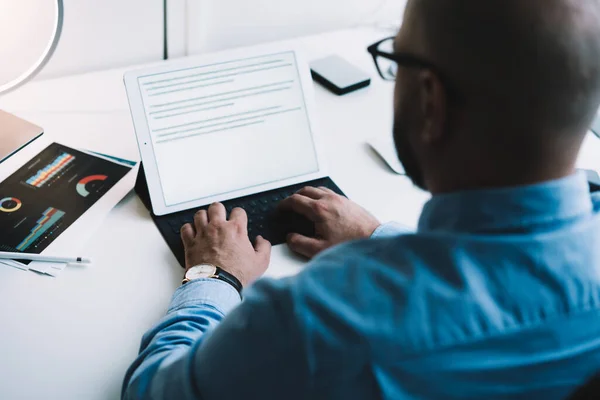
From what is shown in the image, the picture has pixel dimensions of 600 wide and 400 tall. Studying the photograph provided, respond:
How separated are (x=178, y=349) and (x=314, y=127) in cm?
54

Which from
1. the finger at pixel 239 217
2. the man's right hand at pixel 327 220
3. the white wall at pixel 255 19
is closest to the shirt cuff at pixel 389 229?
the man's right hand at pixel 327 220

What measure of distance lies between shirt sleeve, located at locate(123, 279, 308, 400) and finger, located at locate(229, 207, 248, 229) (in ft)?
1.02

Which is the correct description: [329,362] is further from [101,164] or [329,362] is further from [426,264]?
[101,164]

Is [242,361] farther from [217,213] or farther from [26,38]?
[26,38]

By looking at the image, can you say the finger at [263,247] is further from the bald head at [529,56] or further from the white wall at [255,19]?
the white wall at [255,19]

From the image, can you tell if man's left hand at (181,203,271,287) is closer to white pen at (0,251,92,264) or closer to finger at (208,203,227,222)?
finger at (208,203,227,222)

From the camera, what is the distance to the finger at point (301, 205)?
3.51 feet

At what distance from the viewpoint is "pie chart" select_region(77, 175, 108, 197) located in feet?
3.62

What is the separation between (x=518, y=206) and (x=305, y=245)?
1.49ft

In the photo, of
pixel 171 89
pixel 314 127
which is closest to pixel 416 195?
pixel 314 127

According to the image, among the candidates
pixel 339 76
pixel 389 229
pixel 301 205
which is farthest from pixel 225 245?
pixel 339 76

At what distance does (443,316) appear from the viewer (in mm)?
583

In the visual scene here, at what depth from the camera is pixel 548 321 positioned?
0.60 m

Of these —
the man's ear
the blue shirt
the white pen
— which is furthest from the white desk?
the man's ear
